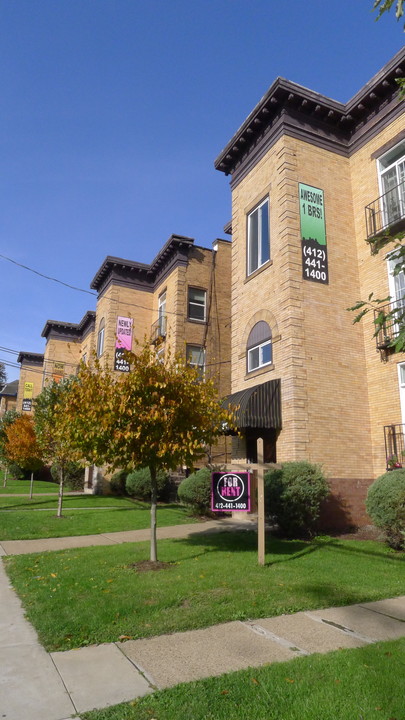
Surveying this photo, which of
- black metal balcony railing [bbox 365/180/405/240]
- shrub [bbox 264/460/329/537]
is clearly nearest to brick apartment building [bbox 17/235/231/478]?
black metal balcony railing [bbox 365/180/405/240]

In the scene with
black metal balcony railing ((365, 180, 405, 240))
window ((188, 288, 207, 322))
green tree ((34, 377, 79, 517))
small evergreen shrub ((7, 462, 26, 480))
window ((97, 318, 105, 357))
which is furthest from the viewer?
small evergreen shrub ((7, 462, 26, 480))

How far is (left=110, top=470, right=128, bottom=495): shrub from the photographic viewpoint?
965 inches

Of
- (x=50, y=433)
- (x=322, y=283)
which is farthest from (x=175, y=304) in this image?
(x=322, y=283)

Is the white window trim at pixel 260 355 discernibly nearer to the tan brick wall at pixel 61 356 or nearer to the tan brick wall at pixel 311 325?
the tan brick wall at pixel 311 325

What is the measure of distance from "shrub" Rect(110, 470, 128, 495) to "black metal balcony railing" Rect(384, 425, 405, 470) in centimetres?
→ 1426

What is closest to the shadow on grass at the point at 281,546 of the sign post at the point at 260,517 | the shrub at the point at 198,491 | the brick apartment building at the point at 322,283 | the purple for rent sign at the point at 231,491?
the sign post at the point at 260,517

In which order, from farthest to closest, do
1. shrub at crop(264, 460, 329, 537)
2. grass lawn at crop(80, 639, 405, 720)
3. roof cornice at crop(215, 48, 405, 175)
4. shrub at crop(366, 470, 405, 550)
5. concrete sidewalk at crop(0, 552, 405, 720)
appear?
1. roof cornice at crop(215, 48, 405, 175)
2. shrub at crop(264, 460, 329, 537)
3. shrub at crop(366, 470, 405, 550)
4. concrete sidewalk at crop(0, 552, 405, 720)
5. grass lawn at crop(80, 639, 405, 720)

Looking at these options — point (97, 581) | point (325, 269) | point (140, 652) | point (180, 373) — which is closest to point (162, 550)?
point (97, 581)

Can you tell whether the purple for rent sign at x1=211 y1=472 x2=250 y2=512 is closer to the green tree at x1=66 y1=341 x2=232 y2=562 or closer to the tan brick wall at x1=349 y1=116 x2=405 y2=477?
the green tree at x1=66 y1=341 x2=232 y2=562

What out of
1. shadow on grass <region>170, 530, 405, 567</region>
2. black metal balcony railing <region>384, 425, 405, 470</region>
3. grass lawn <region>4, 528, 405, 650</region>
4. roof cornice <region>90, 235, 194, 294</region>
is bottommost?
grass lawn <region>4, 528, 405, 650</region>

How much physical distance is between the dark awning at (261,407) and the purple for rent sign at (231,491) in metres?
4.55

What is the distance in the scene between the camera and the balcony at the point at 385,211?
14.4 meters

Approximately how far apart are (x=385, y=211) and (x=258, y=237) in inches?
166

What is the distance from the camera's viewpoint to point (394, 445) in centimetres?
1349
